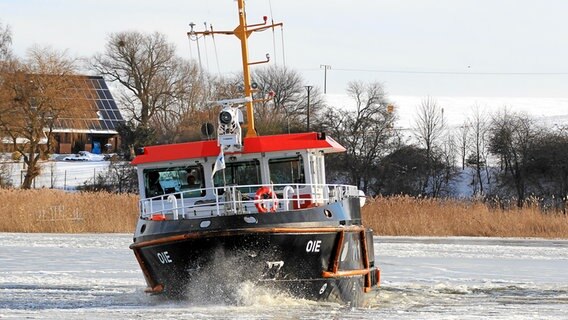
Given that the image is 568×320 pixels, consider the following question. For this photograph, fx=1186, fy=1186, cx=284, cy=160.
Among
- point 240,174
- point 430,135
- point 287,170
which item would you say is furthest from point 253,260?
point 430,135

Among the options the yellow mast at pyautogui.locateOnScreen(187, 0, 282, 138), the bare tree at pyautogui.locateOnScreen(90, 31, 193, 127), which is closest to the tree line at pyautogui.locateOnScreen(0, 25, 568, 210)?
the bare tree at pyautogui.locateOnScreen(90, 31, 193, 127)

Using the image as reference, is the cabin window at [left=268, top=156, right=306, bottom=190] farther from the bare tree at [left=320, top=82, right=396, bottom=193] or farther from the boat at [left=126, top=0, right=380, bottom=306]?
the bare tree at [left=320, top=82, right=396, bottom=193]

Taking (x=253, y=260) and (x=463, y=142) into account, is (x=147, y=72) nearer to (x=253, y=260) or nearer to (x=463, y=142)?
(x=463, y=142)

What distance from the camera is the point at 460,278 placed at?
1016 inches

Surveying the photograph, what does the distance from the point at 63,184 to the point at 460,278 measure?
162 feet

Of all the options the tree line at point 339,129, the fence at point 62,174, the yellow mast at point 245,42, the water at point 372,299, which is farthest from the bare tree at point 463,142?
the yellow mast at point 245,42

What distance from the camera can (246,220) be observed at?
18.3 metres

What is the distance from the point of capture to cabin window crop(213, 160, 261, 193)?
20812mm

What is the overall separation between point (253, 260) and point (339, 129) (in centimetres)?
5525

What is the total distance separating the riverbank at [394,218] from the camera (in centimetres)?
3778

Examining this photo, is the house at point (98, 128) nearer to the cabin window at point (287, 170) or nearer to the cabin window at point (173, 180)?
the cabin window at point (173, 180)

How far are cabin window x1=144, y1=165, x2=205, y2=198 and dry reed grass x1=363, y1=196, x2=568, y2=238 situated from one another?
17188mm

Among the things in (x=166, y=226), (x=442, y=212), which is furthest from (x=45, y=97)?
(x=166, y=226)

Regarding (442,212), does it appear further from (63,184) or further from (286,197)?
(63,184)
